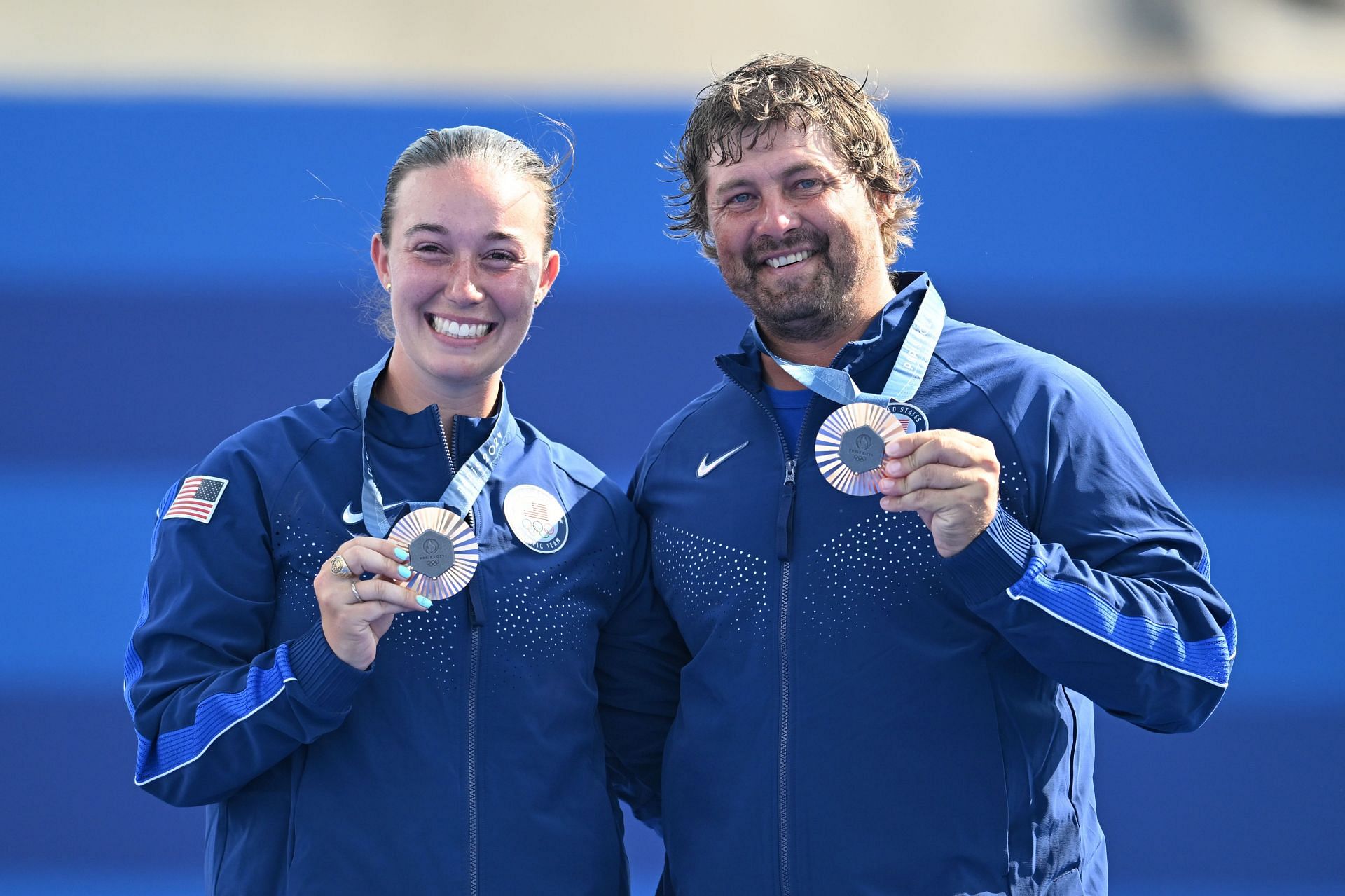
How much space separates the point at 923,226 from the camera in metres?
3.43

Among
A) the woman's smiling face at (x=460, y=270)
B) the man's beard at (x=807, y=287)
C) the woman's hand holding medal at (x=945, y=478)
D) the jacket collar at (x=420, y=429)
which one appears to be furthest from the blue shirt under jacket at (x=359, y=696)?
the woman's hand holding medal at (x=945, y=478)

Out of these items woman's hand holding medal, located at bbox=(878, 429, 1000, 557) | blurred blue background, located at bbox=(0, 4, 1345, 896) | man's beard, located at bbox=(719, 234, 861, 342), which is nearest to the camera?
woman's hand holding medal, located at bbox=(878, 429, 1000, 557)

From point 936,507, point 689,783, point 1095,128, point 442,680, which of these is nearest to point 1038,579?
point 936,507

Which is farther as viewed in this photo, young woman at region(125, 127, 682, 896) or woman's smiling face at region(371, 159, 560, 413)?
woman's smiling face at region(371, 159, 560, 413)

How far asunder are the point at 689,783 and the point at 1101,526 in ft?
2.42

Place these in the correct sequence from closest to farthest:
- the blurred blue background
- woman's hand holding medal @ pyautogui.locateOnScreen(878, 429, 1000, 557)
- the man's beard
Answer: woman's hand holding medal @ pyautogui.locateOnScreen(878, 429, 1000, 557) → the man's beard → the blurred blue background

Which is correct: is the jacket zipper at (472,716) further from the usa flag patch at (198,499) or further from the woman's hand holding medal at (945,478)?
the woman's hand holding medal at (945,478)

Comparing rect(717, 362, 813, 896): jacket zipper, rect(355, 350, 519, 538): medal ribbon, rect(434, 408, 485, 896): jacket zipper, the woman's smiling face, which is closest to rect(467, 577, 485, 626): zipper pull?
rect(434, 408, 485, 896): jacket zipper

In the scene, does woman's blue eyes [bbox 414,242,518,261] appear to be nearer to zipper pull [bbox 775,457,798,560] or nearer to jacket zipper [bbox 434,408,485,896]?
jacket zipper [bbox 434,408,485,896]

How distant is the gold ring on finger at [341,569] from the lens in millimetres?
1610

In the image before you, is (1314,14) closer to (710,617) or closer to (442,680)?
(710,617)

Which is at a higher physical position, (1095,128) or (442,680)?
(1095,128)

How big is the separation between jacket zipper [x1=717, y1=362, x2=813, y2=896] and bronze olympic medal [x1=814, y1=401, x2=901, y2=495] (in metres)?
0.21

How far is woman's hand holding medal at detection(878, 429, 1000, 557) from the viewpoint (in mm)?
1542
